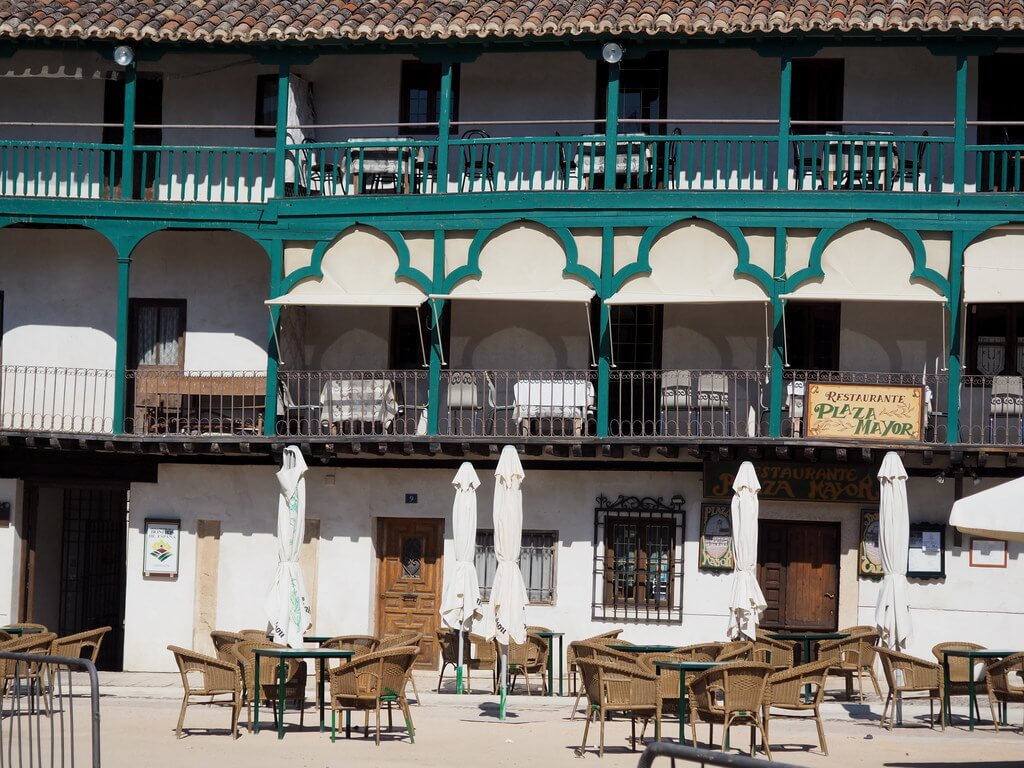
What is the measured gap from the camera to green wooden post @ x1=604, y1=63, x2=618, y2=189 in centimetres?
2259

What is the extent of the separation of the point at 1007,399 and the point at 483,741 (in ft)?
33.4

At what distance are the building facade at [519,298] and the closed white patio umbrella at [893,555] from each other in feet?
9.89

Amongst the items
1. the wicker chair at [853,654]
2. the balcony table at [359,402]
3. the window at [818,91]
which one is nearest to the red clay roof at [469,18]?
the window at [818,91]

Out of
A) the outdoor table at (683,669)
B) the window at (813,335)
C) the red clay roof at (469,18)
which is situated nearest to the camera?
the outdoor table at (683,669)

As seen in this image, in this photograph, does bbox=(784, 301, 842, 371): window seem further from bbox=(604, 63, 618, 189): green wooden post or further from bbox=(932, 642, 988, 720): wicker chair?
bbox=(932, 642, 988, 720): wicker chair

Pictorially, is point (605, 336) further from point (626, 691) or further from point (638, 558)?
point (626, 691)

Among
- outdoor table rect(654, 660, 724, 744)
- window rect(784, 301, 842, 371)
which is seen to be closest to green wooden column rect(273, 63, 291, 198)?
window rect(784, 301, 842, 371)

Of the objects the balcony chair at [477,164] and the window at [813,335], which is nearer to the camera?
the balcony chair at [477,164]

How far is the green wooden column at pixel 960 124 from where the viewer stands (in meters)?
22.0

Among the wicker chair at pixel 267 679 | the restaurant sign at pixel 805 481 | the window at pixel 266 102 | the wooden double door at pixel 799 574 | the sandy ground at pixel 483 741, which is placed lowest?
the sandy ground at pixel 483 741

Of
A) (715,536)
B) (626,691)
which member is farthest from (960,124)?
(626,691)

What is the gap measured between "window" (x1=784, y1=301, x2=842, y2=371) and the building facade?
4cm

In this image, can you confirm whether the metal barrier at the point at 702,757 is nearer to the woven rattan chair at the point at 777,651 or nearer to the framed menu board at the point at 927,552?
the woven rattan chair at the point at 777,651

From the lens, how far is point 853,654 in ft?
62.3
